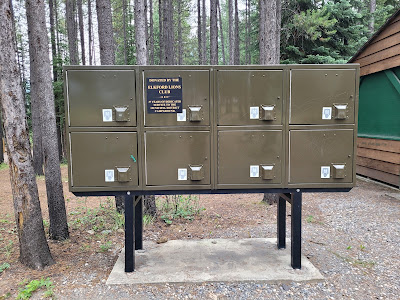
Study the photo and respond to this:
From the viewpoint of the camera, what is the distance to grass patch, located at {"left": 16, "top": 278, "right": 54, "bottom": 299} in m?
3.04

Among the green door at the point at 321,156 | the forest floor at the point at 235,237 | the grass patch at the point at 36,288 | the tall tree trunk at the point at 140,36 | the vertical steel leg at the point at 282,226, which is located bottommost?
the forest floor at the point at 235,237

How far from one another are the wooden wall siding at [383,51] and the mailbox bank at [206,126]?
17.3ft

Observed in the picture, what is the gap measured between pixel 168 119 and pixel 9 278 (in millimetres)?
2556

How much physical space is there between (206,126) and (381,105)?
7088 millimetres

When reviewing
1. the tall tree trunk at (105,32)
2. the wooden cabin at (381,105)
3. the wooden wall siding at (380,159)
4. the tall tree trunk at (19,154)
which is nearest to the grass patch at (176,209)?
the tall tree trunk at (19,154)

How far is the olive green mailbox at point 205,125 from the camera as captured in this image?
125 inches

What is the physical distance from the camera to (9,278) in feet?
11.3

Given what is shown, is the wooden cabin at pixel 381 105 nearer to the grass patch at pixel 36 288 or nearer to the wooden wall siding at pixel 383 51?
the wooden wall siding at pixel 383 51

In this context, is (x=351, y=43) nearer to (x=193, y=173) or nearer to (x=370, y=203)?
(x=370, y=203)

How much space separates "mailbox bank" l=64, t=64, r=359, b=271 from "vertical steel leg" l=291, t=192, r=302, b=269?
331mm

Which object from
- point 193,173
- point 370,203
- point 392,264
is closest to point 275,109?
point 193,173

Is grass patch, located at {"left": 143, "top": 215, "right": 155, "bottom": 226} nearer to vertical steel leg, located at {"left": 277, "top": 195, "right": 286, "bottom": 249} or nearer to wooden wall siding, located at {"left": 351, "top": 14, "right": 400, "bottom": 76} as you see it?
vertical steel leg, located at {"left": 277, "top": 195, "right": 286, "bottom": 249}

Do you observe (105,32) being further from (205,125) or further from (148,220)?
(205,125)

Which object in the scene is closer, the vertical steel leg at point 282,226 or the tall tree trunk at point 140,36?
the vertical steel leg at point 282,226
